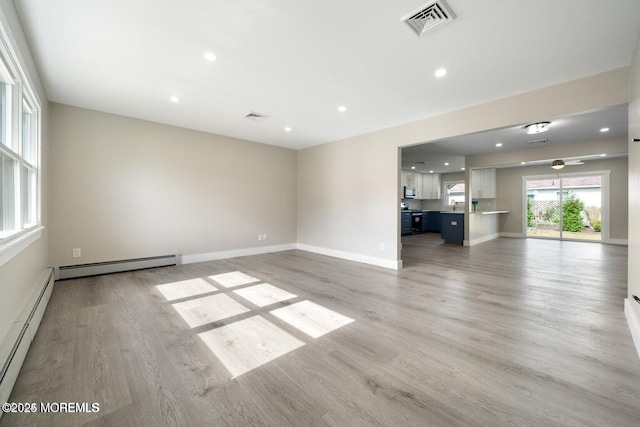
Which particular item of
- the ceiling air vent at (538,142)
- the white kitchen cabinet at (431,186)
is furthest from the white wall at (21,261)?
the white kitchen cabinet at (431,186)

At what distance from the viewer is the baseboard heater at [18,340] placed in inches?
56.1

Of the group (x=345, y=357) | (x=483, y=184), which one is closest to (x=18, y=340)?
(x=345, y=357)

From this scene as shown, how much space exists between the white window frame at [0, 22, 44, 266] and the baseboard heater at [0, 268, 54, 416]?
0.51 m

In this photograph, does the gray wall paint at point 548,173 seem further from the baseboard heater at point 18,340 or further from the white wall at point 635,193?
the baseboard heater at point 18,340

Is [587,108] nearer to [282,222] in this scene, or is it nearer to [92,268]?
[282,222]

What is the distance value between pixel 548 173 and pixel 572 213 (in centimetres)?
144

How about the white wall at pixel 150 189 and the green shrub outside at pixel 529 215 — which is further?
the green shrub outside at pixel 529 215

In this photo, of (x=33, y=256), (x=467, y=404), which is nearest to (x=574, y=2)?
(x=467, y=404)

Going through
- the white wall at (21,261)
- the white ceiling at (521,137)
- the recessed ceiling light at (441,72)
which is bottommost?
the white wall at (21,261)

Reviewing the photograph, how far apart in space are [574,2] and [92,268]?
5958 mm

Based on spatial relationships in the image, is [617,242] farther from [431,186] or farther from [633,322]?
[633,322]

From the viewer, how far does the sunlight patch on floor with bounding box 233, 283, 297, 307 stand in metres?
2.94

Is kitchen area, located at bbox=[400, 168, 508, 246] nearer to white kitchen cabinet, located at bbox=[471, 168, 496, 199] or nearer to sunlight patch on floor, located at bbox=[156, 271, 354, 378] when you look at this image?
white kitchen cabinet, located at bbox=[471, 168, 496, 199]

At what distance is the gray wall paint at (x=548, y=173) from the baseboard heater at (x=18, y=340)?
1131 centimetres
